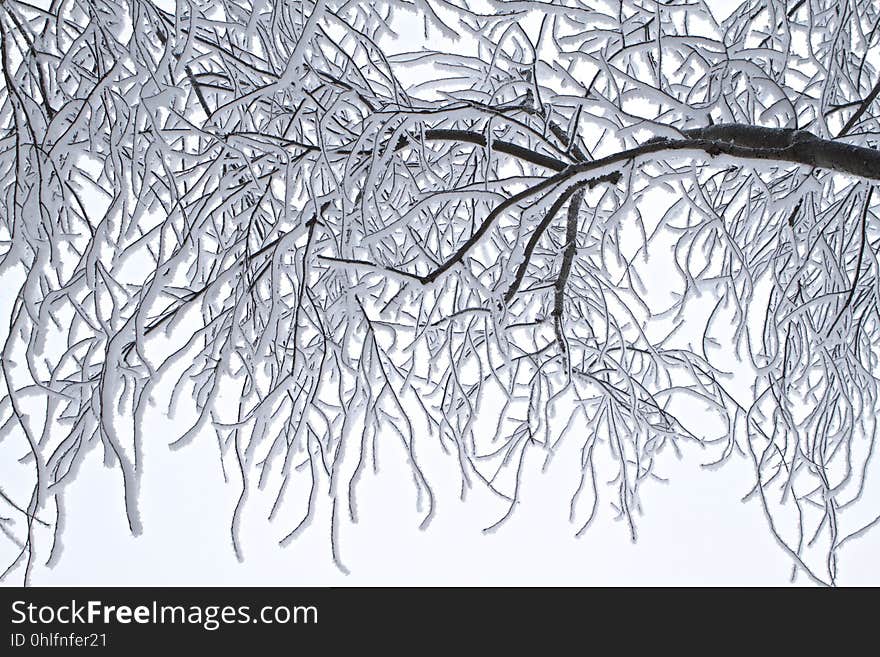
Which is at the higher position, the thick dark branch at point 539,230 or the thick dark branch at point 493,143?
the thick dark branch at point 493,143

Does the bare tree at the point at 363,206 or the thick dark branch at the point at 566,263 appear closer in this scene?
the bare tree at the point at 363,206

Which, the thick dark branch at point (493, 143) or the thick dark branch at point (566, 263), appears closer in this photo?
the thick dark branch at point (493, 143)

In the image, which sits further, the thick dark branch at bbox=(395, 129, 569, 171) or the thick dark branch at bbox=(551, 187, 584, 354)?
the thick dark branch at bbox=(551, 187, 584, 354)

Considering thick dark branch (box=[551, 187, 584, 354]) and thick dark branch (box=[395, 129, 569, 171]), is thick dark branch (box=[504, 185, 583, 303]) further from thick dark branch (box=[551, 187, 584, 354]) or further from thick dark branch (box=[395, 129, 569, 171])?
thick dark branch (box=[551, 187, 584, 354])

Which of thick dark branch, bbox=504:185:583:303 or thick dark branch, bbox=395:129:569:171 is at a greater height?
thick dark branch, bbox=395:129:569:171

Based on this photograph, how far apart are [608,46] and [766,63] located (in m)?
0.55

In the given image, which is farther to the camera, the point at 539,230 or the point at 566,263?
the point at 566,263

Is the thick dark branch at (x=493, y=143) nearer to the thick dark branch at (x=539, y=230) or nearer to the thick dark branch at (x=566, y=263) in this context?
the thick dark branch at (x=539, y=230)

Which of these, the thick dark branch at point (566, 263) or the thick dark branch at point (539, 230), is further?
the thick dark branch at point (566, 263)

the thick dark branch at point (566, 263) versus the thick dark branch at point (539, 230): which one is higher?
the thick dark branch at point (566, 263)

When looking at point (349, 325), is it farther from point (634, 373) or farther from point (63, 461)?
point (634, 373)

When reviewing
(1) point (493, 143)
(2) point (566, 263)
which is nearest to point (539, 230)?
(1) point (493, 143)

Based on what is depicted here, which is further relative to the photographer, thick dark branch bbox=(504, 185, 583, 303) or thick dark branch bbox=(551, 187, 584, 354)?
thick dark branch bbox=(551, 187, 584, 354)

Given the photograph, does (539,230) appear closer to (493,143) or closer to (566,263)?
(493,143)
